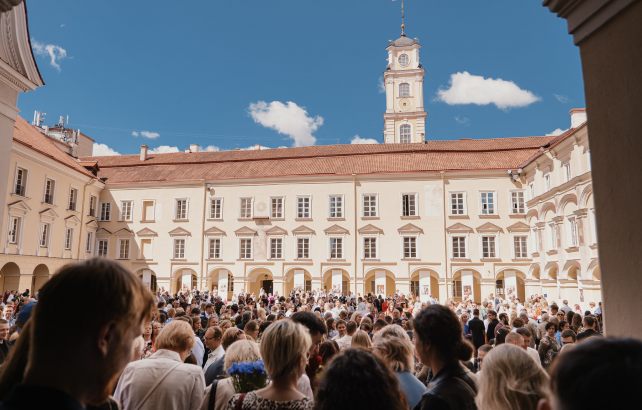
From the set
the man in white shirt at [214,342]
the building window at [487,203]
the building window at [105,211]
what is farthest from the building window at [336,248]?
the man in white shirt at [214,342]

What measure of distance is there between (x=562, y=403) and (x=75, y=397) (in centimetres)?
146

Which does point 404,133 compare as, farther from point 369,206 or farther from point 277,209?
point 277,209

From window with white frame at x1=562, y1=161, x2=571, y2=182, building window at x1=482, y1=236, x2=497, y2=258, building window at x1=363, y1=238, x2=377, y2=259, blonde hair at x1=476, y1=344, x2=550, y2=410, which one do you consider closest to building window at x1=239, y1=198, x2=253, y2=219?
building window at x1=363, y1=238, x2=377, y2=259

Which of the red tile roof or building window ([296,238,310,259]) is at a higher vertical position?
the red tile roof

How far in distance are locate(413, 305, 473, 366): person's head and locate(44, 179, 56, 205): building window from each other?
3259cm

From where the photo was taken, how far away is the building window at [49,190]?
95.6ft

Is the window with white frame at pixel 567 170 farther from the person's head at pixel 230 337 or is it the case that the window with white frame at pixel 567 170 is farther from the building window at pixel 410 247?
the person's head at pixel 230 337

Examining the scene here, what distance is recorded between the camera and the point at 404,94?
51312mm

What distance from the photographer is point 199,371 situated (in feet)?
12.6

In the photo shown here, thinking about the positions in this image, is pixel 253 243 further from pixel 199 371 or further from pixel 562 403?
pixel 562 403

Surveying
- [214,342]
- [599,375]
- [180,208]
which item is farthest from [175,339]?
[180,208]

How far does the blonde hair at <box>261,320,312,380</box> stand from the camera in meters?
2.79

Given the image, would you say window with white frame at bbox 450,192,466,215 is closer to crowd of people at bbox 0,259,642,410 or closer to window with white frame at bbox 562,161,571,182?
window with white frame at bbox 562,161,571,182

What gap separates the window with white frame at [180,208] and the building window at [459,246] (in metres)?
20.9
